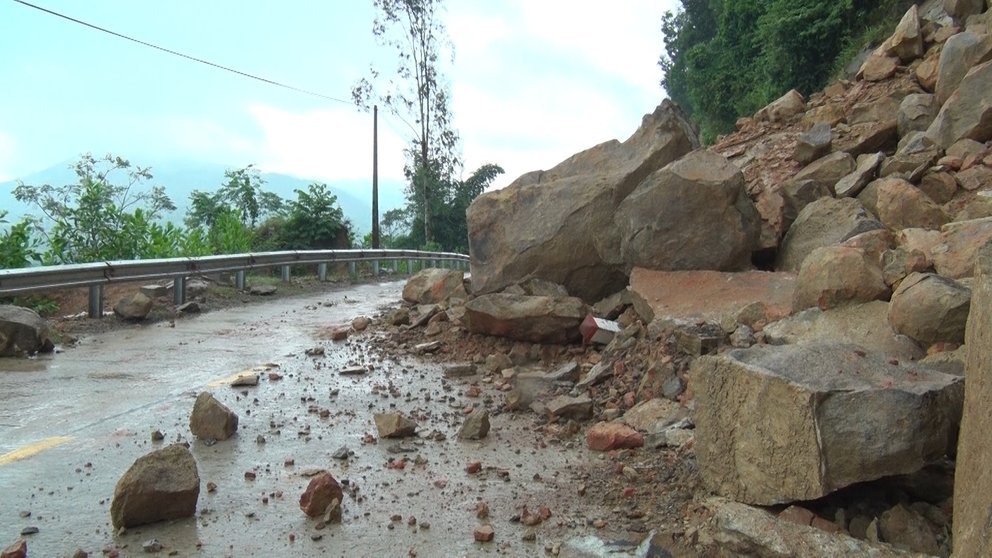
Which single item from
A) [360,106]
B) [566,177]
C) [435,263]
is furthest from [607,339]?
[360,106]

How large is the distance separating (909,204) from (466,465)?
558 centimetres

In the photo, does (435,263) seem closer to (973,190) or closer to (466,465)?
(973,190)

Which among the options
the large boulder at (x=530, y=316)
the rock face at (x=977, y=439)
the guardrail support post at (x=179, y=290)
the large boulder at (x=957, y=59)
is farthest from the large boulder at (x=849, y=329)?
the guardrail support post at (x=179, y=290)

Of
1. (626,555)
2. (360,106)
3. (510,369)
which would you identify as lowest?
(626,555)

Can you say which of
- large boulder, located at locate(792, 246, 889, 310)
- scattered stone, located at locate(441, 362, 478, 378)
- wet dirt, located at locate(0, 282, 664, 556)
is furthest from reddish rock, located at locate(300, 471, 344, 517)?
large boulder, located at locate(792, 246, 889, 310)

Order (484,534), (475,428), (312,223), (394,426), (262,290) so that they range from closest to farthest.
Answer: (484,534)
(394,426)
(475,428)
(262,290)
(312,223)

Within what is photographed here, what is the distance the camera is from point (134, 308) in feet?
35.7

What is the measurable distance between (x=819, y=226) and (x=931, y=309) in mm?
3786

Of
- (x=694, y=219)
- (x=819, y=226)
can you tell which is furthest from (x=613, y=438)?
(x=819, y=226)

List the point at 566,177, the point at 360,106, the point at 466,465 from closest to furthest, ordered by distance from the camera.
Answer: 1. the point at 466,465
2. the point at 566,177
3. the point at 360,106

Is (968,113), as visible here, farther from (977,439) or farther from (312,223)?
(312,223)

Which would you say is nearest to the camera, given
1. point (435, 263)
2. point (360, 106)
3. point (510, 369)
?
point (510, 369)

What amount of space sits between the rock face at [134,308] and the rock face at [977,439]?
10.1 metres

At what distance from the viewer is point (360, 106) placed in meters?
38.6
